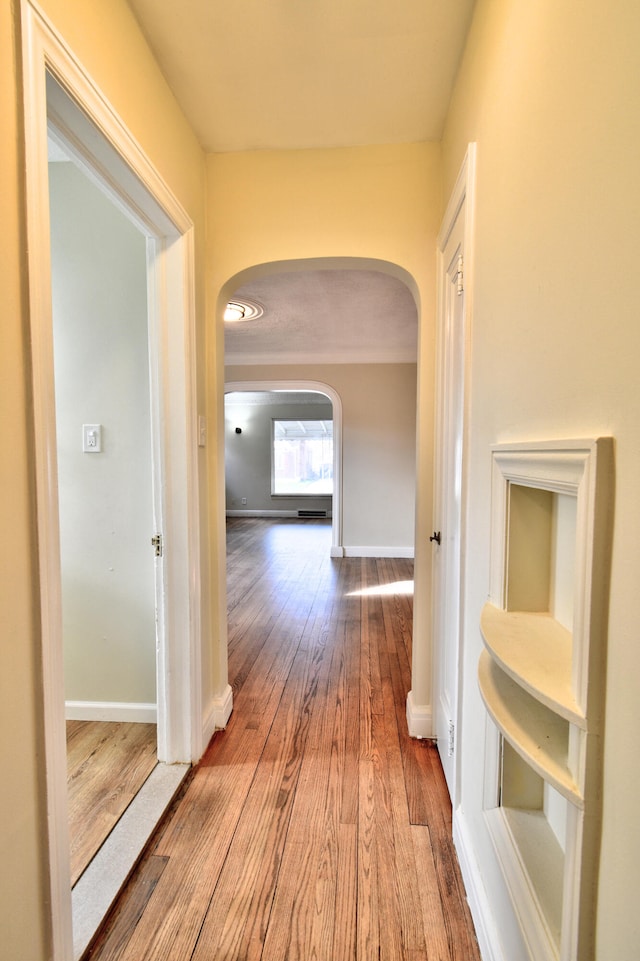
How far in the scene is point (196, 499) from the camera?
5.24ft

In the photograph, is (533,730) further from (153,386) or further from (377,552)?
(377,552)

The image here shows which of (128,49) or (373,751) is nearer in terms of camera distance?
(128,49)

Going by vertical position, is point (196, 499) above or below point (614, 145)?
below

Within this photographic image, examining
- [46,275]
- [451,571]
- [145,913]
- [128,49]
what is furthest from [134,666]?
[128,49]

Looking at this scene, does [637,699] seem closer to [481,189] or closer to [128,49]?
[481,189]

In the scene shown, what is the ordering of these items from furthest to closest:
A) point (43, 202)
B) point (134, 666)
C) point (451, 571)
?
point (134, 666) < point (451, 571) < point (43, 202)

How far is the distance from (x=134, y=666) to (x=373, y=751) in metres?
1.15

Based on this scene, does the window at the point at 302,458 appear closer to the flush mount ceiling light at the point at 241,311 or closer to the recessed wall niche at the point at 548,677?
the flush mount ceiling light at the point at 241,311

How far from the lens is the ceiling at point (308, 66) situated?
1146mm

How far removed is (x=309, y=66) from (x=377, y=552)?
14.6ft

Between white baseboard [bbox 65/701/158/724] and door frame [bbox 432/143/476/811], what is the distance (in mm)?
1332

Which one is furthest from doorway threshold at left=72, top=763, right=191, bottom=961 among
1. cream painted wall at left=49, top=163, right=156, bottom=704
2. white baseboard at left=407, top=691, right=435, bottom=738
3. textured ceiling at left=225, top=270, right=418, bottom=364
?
textured ceiling at left=225, top=270, right=418, bottom=364

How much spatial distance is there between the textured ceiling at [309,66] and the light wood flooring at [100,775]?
99.9 inches

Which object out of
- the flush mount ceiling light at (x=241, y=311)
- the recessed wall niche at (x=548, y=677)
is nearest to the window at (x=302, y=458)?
the flush mount ceiling light at (x=241, y=311)
